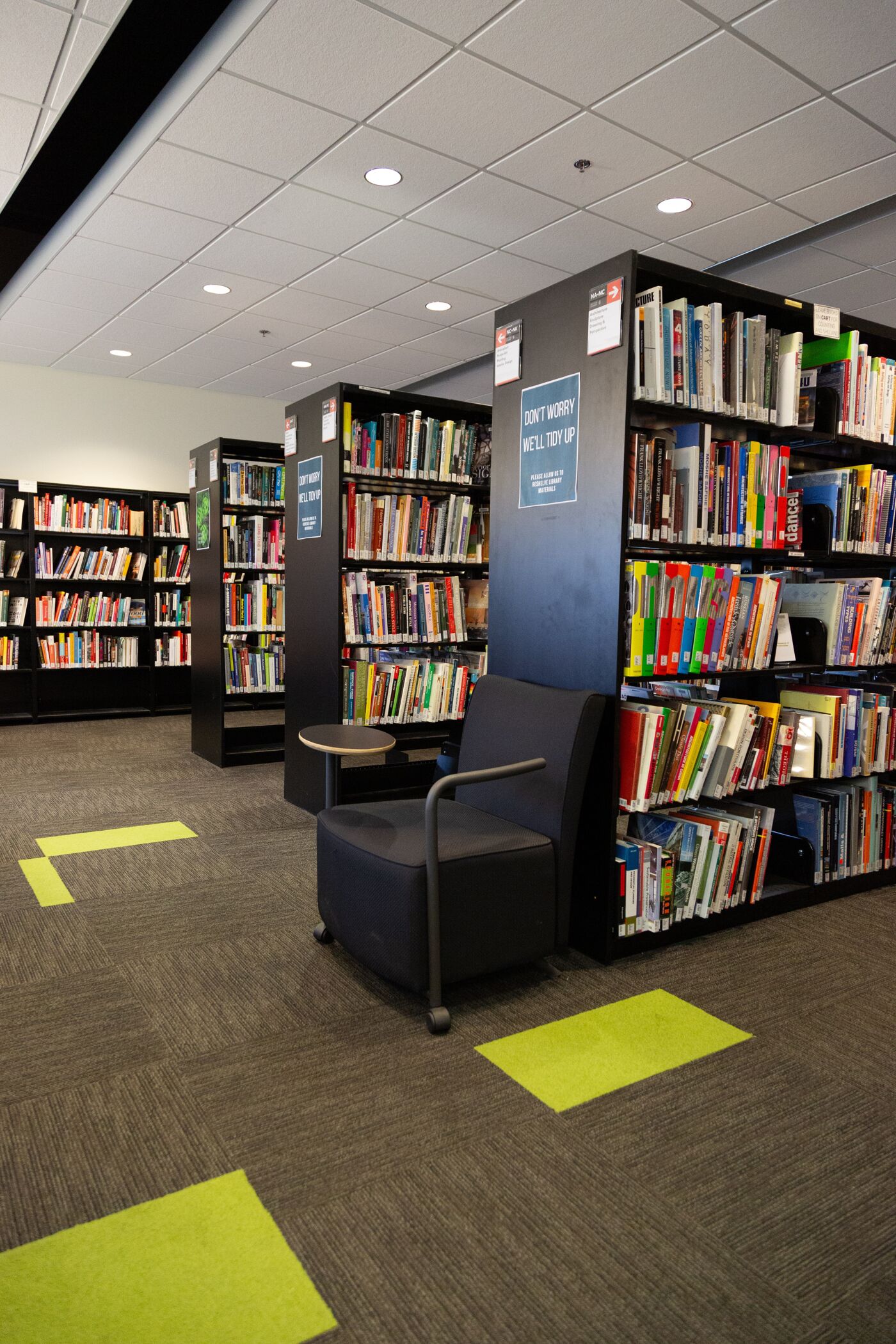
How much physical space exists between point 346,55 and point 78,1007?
3405 mm

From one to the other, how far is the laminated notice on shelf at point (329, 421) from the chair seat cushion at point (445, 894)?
2.18 meters

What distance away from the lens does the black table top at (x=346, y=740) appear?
2631mm

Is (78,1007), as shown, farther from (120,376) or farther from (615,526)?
(120,376)

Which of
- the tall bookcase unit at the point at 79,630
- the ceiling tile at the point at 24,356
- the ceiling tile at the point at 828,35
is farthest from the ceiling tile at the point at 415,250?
the ceiling tile at the point at 24,356

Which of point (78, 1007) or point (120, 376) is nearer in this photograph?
point (78, 1007)

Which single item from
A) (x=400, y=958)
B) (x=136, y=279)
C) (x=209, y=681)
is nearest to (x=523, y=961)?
(x=400, y=958)

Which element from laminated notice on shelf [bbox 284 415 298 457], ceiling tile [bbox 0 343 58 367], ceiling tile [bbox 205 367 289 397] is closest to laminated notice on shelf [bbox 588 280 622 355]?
laminated notice on shelf [bbox 284 415 298 457]

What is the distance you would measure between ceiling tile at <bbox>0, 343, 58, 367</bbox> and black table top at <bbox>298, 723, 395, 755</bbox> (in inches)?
229

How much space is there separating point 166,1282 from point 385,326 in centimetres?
620

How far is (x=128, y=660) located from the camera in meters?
7.43

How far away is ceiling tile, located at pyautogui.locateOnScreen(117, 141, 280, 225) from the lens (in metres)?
3.95

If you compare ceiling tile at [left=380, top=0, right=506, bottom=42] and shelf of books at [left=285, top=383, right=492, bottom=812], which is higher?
ceiling tile at [left=380, top=0, right=506, bottom=42]

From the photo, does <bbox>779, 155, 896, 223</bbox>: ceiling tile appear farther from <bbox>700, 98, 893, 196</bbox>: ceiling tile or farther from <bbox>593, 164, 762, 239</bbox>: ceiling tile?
<bbox>593, 164, 762, 239</bbox>: ceiling tile

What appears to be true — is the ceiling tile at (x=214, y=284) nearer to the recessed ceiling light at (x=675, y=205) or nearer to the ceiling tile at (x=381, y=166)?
the ceiling tile at (x=381, y=166)
